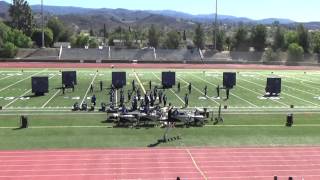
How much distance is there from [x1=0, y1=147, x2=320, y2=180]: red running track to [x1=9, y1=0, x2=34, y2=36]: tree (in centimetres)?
11506

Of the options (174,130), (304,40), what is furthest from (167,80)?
(304,40)

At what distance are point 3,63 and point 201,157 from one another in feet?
194

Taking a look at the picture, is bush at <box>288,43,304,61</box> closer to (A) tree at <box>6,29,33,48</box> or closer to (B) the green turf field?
(B) the green turf field

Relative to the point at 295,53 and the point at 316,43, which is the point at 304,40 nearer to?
the point at 316,43

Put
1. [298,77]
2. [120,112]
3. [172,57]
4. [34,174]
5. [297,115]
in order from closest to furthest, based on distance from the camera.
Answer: [34,174] → [120,112] → [297,115] → [298,77] → [172,57]

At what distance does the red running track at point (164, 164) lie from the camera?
21.7m

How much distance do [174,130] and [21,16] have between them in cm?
11564

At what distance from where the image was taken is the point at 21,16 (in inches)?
5428

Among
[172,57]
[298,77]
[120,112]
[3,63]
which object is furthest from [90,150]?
[172,57]

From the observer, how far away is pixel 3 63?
255 feet

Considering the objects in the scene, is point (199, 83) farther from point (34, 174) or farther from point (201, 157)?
point (34, 174)

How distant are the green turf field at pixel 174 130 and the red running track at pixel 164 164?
1448mm

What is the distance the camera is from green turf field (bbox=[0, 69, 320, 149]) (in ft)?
90.0

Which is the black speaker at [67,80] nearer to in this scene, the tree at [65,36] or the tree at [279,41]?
the tree at [279,41]
